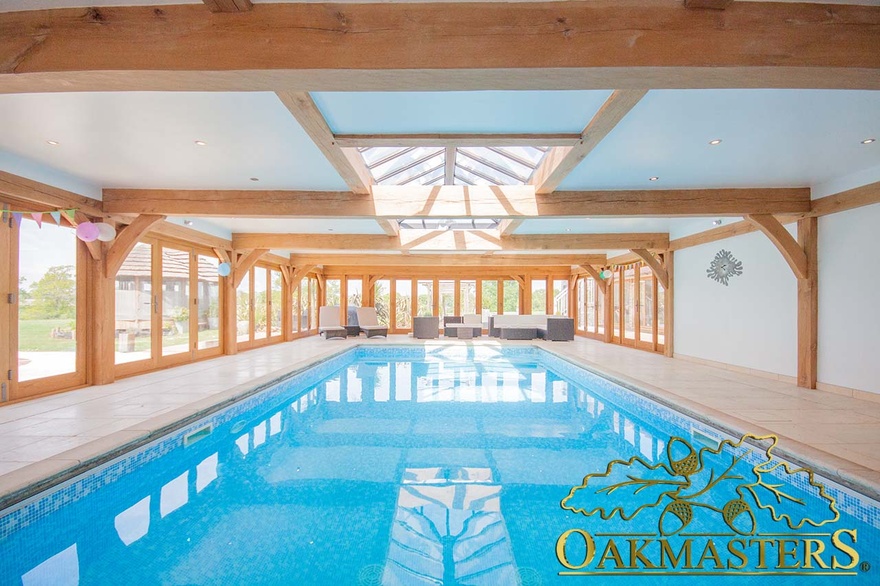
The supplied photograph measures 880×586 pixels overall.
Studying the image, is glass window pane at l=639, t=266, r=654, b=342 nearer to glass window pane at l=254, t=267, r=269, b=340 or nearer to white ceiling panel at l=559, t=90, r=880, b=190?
white ceiling panel at l=559, t=90, r=880, b=190

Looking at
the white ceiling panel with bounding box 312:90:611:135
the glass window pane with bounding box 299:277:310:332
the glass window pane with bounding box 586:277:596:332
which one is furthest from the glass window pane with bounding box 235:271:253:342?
the glass window pane with bounding box 586:277:596:332

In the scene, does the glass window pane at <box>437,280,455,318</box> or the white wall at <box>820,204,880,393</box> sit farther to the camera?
the glass window pane at <box>437,280,455,318</box>

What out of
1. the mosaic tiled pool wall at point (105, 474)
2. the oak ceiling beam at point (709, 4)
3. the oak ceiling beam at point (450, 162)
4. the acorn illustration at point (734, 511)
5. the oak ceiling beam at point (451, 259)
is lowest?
the mosaic tiled pool wall at point (105, 474)

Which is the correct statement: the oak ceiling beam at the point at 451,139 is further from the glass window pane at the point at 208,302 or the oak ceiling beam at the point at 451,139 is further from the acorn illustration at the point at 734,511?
the glass window pane at the point at 208,302

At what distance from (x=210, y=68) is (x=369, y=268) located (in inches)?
504

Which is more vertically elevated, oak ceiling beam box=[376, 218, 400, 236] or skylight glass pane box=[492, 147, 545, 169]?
skylight glass pane box=[492, 147, 545, 169]

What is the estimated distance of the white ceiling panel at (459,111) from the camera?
9.80ft

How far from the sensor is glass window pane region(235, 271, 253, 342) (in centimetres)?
968

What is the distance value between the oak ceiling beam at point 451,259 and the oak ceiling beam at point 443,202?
20.5ft

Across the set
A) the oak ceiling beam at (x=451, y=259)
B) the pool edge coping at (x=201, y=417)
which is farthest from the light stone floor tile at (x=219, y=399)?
the oak ceiling beam at (x=451, y=259)

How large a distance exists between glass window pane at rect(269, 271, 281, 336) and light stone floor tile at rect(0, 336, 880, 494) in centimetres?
430

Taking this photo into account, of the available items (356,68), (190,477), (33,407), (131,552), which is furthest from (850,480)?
(33,407)

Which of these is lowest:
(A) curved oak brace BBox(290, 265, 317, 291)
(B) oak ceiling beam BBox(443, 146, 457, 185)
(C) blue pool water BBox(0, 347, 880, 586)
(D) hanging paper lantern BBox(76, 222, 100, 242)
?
(C) blue pool water BBox(0, 347, 880, 586)

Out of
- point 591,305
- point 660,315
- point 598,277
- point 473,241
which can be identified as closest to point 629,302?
point 598,277
